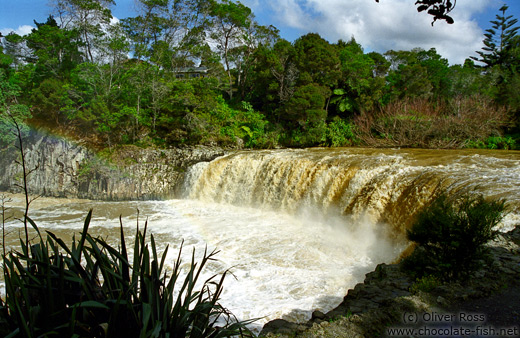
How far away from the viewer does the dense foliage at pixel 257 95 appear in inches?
634

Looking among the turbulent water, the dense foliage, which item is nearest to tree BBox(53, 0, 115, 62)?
the dense foliage

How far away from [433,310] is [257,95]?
73.9 ft

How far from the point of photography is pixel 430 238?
464 centimetres

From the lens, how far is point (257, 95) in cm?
2459

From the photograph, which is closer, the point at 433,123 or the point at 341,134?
the point at 433,123

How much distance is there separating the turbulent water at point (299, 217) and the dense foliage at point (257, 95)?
17.9 ft

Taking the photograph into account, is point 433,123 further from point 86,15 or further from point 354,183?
point 86,15

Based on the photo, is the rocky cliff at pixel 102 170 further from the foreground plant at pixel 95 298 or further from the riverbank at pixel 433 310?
the foreground plant at pixel 95 298

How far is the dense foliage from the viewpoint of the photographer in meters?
16.1

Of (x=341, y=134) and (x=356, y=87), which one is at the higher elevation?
(x=356, y=87)

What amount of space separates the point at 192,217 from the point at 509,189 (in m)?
9.01

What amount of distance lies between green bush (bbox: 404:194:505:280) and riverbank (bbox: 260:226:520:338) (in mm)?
210

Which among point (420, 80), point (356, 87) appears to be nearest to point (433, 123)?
point (420, 80)

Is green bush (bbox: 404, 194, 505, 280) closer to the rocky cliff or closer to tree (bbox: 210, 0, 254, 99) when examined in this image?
the rocky cliff
